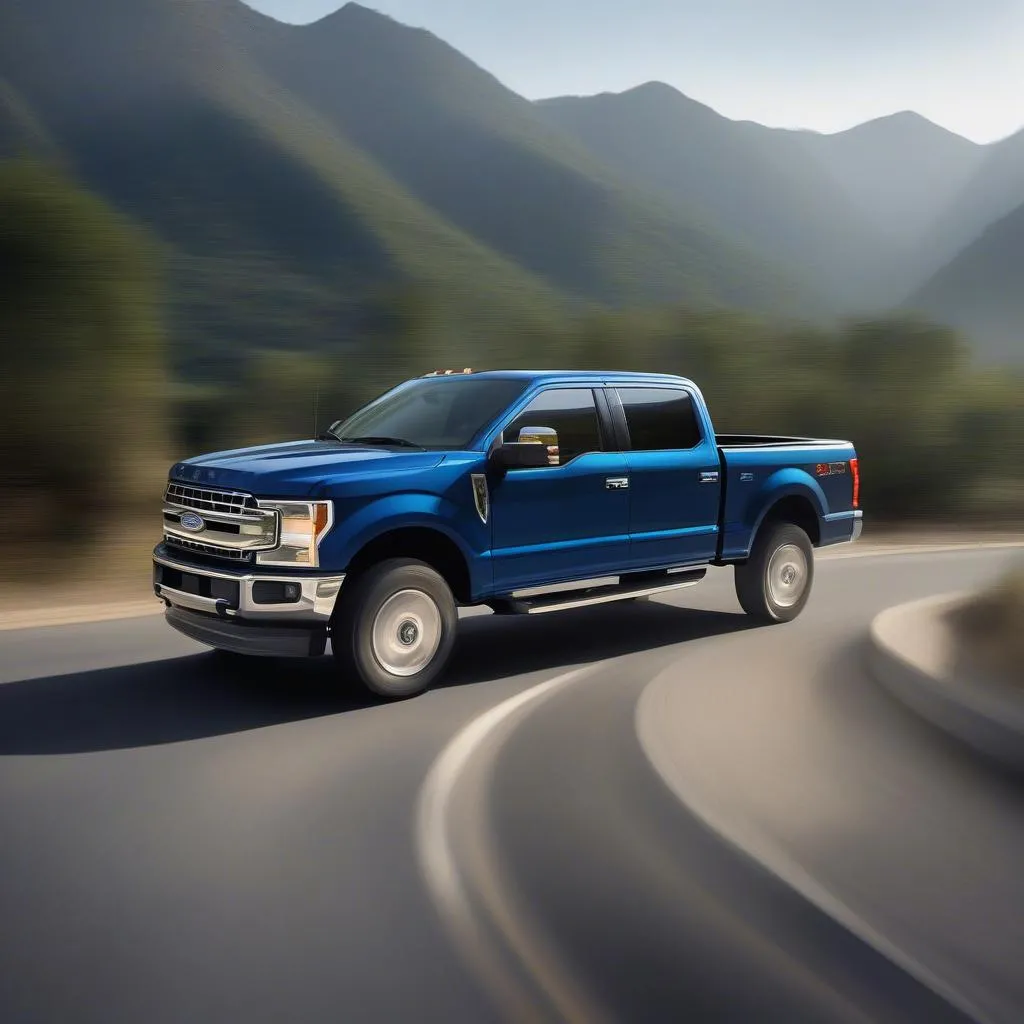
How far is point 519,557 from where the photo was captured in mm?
8070

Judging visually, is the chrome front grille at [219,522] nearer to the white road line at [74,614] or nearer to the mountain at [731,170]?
the white road line at [74,614]

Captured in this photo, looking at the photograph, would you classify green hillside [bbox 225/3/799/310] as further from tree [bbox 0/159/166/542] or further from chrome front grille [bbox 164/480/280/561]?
chrome front grille [bbox 164/480/280/561]

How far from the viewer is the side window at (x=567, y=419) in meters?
8.32

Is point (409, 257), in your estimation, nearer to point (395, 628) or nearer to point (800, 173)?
point (395, 628)

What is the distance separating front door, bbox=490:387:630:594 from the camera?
801 cm

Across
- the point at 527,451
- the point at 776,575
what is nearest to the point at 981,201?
the point at 776,575

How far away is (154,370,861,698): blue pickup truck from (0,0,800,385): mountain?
1045 inches

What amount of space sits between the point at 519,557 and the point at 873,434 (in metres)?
17.4

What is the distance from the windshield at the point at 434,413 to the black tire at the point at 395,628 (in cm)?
110

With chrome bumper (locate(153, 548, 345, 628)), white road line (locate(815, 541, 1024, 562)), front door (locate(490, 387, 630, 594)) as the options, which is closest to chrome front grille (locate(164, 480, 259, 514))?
chrome bumper (locate(153, 548, 345, 628))

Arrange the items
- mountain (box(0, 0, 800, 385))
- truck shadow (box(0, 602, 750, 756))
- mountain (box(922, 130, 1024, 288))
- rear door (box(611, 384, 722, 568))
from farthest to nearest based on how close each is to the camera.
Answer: mountain (box(922, 130, 1024, 288)), mountain (box(0, 0, 800, 385)), rear door (box(611, 384, 722, 568)), truck shadow (box(0, 602, 750, 756))

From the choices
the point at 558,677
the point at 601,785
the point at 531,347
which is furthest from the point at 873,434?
the point at 601,785

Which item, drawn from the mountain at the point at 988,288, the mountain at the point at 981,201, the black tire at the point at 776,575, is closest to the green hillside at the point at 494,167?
the mountain at the point at 988,288

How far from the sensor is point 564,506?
27.4 ft
